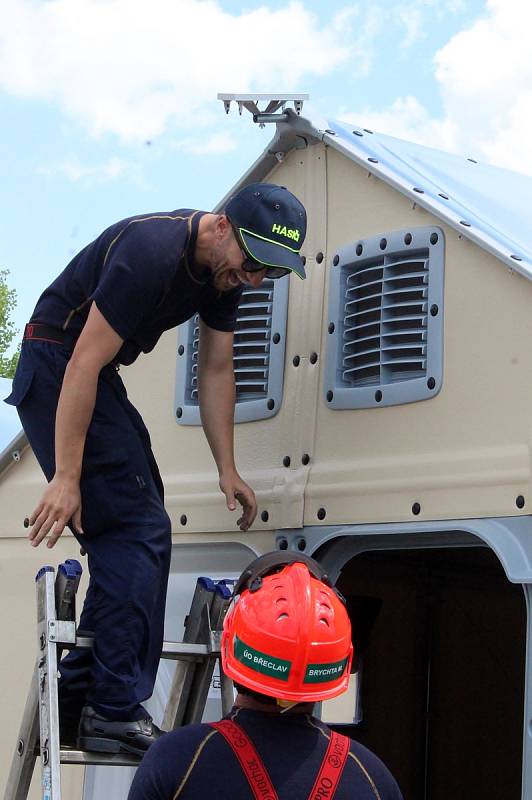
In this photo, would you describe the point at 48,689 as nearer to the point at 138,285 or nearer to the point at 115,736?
the point at 115,736

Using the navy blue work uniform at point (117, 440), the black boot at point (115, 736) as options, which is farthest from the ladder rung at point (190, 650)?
the black boot at point (115, 736)

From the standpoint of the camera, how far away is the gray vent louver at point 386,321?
3363 millimetres

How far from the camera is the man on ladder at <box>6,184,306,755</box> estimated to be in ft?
10.3

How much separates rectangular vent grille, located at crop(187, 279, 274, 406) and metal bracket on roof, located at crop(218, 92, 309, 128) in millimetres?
495

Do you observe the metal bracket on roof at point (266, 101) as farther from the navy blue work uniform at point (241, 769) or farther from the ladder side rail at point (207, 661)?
the navy blue work uniform at point (241, 769)

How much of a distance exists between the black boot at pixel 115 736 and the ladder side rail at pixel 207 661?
0.32 meters

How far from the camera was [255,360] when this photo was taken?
12.8 feet

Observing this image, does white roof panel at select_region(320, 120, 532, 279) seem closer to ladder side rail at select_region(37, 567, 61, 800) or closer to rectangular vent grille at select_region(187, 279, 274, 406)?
rectangular vent grille at select_region(187, 279, 274, 406)

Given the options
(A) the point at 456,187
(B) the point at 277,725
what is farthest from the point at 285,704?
(A) the point at 456,187

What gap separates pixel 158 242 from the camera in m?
3.19

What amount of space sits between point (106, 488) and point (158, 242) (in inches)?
25.2

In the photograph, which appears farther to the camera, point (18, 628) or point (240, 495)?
point (18, 628)

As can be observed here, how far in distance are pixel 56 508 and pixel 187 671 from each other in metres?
0.63

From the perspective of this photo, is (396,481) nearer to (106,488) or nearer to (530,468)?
(530,468)
